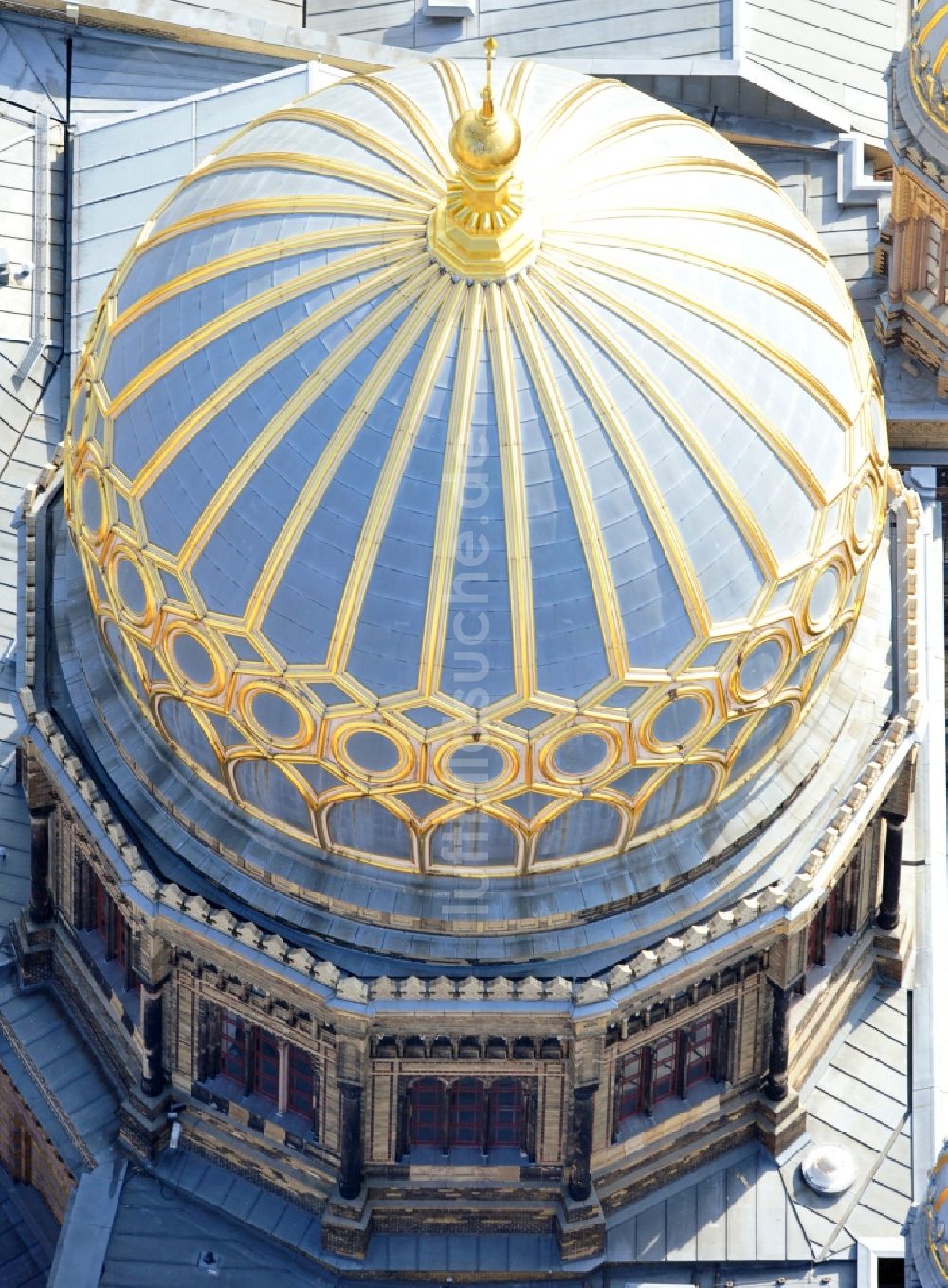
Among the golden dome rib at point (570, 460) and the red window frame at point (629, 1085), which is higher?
the golden dome rib at point (570, 460)

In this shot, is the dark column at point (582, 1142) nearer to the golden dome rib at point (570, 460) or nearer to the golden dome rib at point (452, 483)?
the golden dome rib at point (570, 460)

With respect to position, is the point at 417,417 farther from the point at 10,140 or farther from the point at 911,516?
the point at 10,140

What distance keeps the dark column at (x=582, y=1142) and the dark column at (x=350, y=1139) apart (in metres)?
5.96

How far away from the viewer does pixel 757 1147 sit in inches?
5281

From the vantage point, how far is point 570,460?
11994 cm

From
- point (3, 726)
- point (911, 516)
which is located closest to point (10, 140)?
point (3, 726)

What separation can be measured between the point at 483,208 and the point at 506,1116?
86.2ft

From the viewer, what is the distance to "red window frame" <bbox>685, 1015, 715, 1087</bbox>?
130750mm

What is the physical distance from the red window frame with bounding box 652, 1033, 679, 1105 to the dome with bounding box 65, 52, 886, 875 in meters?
7.37

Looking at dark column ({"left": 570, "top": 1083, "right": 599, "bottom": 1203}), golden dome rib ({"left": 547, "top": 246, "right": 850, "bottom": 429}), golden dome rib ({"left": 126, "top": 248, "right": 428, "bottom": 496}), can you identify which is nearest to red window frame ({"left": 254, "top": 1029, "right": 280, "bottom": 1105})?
dark column ({"left": 570, "top": 1083, "right": 599, "bottom": 1203})

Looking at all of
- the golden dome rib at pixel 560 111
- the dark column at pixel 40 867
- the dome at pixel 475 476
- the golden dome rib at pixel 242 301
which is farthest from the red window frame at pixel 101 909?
the golden dome rib at pixel 560 111

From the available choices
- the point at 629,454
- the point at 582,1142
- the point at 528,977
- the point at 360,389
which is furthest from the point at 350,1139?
the point at 360,389

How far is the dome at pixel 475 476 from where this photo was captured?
12019 cm

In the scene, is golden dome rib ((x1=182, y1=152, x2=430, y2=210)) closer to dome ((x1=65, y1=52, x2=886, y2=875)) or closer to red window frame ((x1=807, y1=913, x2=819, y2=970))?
dome ((x1=65, y1=52, x2=886, y2=875))
